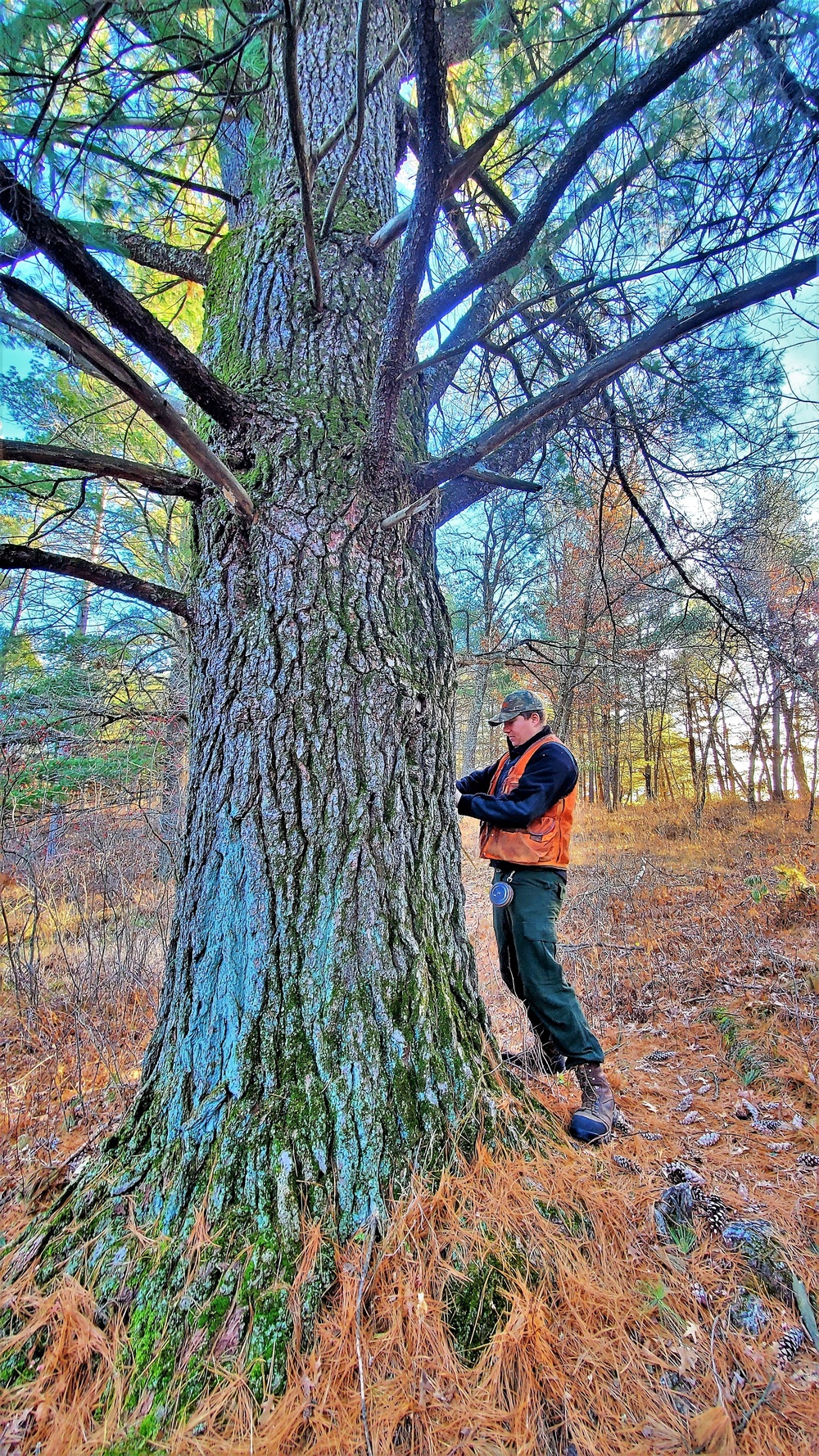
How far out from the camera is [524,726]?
Result: 9.17ft

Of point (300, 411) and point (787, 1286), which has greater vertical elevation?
point (300, 411)

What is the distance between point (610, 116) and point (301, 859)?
2192 mm

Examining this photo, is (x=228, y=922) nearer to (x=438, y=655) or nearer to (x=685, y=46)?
(x=438, y=655)

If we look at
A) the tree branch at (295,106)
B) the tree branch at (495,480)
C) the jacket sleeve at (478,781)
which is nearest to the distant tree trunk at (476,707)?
the jacket sleeve at (478,781)

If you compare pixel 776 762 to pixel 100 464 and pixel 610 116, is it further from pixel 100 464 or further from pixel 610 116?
pixel 100 464

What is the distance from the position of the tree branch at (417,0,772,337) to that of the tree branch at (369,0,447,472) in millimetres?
206

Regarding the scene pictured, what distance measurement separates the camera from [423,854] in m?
1.79

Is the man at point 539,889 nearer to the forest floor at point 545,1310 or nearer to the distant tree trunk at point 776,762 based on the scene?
the forest floor at point 545,1310

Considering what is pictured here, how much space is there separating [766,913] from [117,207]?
702 centimetres

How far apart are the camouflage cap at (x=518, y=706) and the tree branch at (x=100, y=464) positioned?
1.70 m

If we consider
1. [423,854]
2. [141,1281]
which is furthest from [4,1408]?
[423,854]

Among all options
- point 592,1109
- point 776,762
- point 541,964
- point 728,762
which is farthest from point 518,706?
point 728,762

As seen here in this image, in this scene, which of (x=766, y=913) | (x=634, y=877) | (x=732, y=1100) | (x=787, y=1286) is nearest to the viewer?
(x=787, y=1286)

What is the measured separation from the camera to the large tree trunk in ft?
4.55
